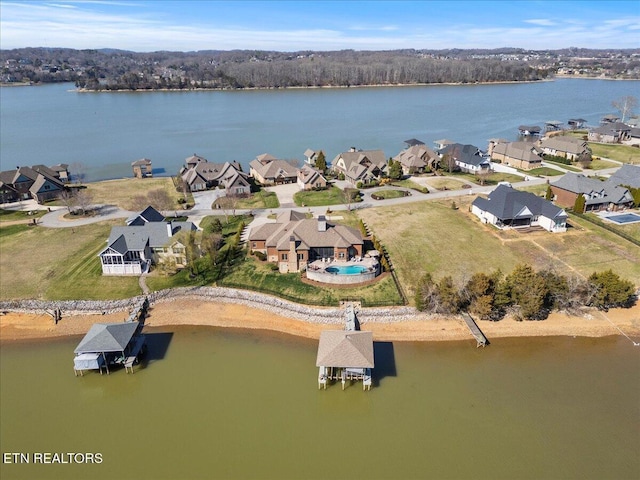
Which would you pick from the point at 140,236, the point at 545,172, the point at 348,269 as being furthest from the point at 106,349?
the point at 545,172

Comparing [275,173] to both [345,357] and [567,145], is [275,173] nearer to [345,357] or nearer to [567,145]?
[345,357]

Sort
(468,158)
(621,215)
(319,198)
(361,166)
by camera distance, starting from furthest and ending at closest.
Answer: (468,158) → (361,166) → (319,198) → (621,215)

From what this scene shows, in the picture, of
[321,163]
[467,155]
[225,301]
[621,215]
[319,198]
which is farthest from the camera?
[467,155]

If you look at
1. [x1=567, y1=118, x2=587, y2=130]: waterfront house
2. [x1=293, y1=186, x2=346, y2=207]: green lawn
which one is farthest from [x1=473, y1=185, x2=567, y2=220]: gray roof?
[x1=567, y1=118, x2=587, y2=130]: waterfront house

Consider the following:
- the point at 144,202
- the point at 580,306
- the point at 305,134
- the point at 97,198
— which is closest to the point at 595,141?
the point at 305,134

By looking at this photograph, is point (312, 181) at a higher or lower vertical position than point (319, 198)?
higher
